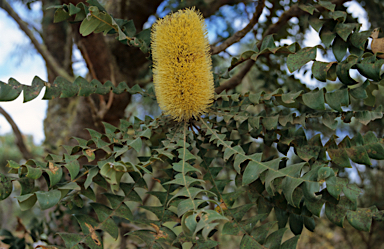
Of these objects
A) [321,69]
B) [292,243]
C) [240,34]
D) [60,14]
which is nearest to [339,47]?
[321,69]

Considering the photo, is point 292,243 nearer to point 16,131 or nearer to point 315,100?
point 315,100

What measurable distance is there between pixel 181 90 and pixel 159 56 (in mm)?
96

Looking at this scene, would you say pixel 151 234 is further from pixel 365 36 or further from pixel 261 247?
pixel 365 36

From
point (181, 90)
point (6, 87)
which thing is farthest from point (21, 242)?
point (181, 90)

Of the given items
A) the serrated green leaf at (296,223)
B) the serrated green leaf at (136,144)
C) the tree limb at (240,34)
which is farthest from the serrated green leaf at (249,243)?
the tree limb at (240,34)

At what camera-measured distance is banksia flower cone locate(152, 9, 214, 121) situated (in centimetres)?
63

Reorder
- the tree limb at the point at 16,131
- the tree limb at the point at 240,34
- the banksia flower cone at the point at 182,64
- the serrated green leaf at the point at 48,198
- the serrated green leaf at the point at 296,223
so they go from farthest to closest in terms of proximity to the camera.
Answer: the tree limb at the point at 16,131 → the tree limb at the point at 240,34 → the banksia flower cone at the point at 182,64 → the serrated green leaf at the point at 296,223 → the serrated green leaf at the point at 48,198

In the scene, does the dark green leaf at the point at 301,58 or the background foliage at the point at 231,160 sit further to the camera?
the dark green leaf at the point at 301,58

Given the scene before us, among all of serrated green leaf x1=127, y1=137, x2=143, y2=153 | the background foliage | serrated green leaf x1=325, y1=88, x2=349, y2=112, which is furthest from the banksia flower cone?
serrated green leaf x1=325, y1=88, x2=349, y2=112

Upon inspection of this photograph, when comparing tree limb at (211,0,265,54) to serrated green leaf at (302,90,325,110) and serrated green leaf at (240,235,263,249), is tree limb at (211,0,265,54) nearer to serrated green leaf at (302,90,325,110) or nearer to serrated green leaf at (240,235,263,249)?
serrated green leaf at (302,90,325,110)

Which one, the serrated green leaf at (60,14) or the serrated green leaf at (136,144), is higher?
the serrated green leaf at (60,14)

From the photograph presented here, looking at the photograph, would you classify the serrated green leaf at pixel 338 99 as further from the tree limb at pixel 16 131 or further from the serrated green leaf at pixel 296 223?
the tree limb at pixel 16 131

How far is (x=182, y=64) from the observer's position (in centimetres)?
64

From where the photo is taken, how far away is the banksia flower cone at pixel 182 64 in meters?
0.63
